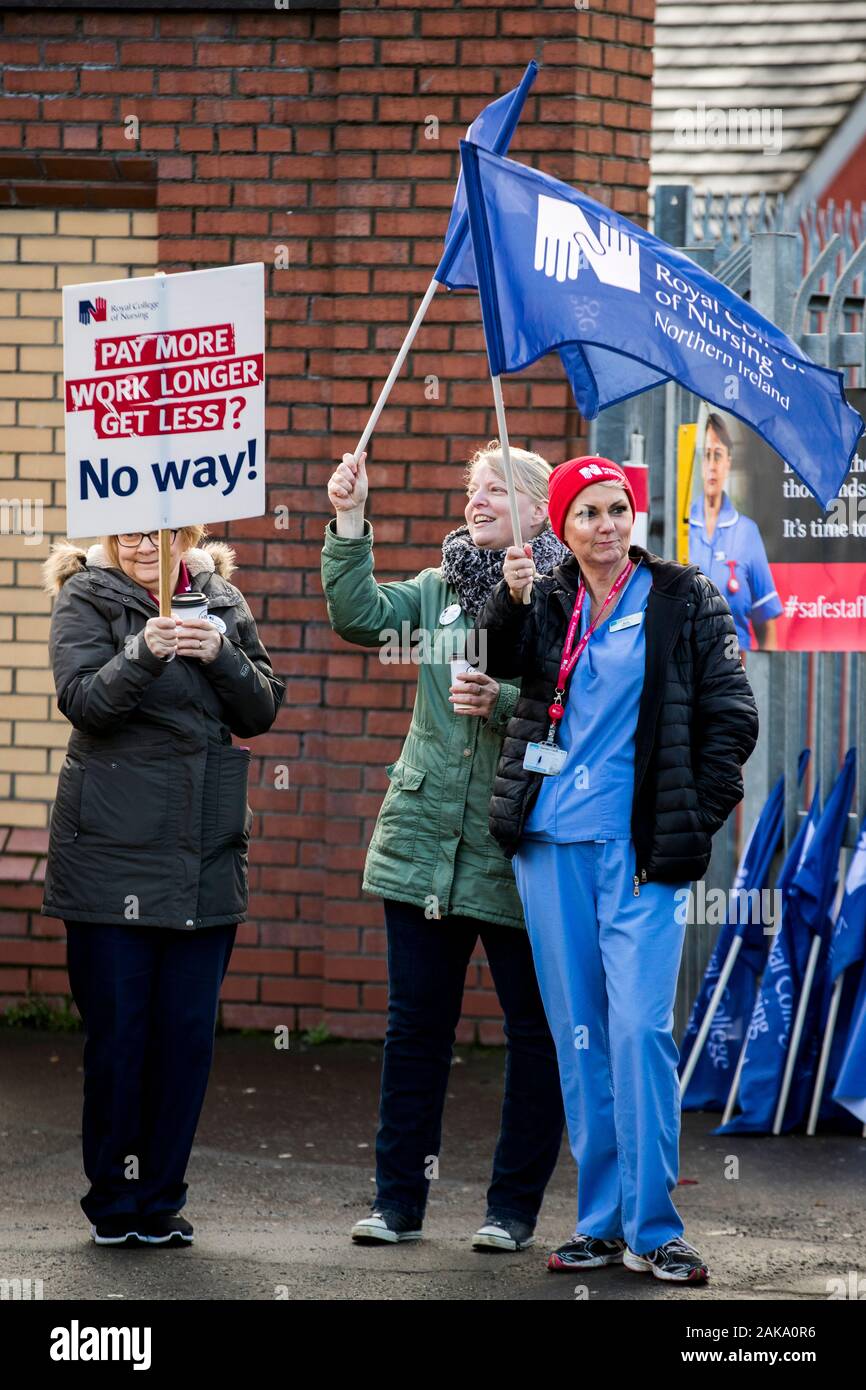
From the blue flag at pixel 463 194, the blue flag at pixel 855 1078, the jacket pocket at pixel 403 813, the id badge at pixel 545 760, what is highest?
the blue flag at pixel 463 194

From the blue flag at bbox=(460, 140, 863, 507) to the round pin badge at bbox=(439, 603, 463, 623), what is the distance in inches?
26.8

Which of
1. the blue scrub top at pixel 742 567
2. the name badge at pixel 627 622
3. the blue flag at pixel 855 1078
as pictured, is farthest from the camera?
the blue scrub top at pixel 742 567

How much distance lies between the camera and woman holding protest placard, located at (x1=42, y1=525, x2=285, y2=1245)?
14.6 ft

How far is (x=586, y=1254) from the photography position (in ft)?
14.2

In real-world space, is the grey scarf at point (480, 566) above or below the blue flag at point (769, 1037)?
above

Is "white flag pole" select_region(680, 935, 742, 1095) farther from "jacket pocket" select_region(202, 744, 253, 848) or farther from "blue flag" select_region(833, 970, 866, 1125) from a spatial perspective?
"jacket pocket" select_region(202, 744, 253, 848)

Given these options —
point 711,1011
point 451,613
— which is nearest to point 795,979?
point 711,1011

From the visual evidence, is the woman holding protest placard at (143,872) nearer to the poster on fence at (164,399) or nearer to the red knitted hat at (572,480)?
the poster on fence at (164,399)

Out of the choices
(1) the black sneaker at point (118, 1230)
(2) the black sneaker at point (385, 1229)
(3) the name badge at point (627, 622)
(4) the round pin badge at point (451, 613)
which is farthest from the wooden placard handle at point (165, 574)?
(2) the black sneaker at point (385, 1229)

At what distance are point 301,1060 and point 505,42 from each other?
3.55 m

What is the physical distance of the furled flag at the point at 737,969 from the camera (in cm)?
585

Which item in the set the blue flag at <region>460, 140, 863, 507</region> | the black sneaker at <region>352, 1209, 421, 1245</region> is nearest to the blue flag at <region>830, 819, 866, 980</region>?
the blue flag at <region>460, 140, 863, 507</region>

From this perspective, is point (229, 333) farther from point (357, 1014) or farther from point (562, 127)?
point (357, 1014)

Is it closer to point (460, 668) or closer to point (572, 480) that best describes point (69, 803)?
point (460, 668)
